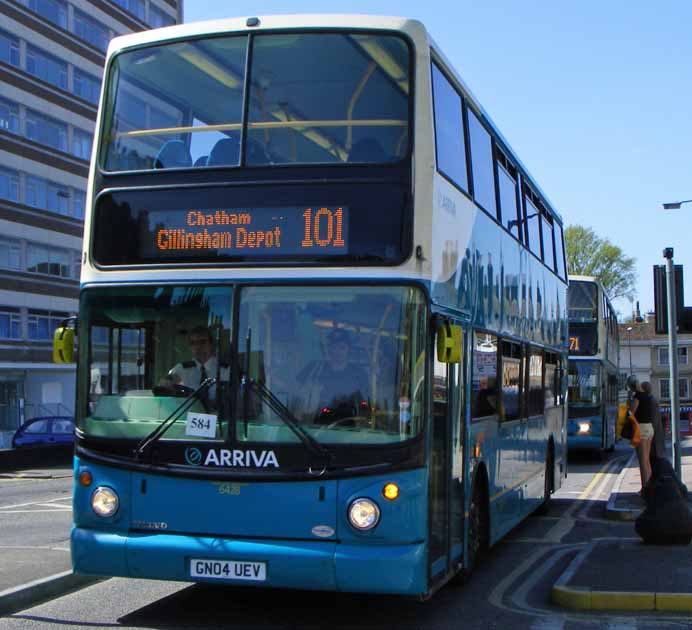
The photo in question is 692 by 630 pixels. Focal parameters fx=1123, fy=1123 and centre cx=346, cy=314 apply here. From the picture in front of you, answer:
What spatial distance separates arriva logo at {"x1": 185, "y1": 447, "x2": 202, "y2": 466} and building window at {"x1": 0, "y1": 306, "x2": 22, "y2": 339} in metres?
46.3

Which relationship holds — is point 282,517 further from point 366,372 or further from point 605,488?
point 605,488

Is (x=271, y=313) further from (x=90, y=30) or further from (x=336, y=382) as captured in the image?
(x=90, y=30)

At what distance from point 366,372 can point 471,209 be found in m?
2.86

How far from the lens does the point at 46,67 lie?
55125mm

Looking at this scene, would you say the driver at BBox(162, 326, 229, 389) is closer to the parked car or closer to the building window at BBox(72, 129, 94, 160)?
the parked car

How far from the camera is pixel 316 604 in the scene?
9125 millimetres

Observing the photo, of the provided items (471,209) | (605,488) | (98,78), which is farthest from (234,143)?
(98,78)

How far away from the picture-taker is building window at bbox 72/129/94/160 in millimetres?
57594

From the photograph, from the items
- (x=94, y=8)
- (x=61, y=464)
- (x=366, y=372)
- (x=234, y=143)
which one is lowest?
(x=61, y=464)

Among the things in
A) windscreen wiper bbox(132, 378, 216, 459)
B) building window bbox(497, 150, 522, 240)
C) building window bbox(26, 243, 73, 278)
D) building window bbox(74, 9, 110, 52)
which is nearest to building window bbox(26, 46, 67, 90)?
building window bbox(74, 9, 110, 52)

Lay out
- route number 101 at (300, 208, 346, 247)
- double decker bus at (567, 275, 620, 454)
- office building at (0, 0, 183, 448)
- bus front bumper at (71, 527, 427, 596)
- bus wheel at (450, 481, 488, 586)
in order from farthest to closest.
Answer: office building at (0, 0, 183, 448) < double decker bus at (567, 275, 620, 454) < bus wheel at (450, 481, 488, 586) < route number 101 at (300, 208, 346, 247) < bus front bumper at (71, 527, 427, 596)

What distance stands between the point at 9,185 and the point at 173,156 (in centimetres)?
4612

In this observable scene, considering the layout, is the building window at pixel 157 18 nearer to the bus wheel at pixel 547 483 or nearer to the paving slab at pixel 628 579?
the bus wheel at pixel 547 483

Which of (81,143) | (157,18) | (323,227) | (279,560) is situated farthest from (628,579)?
(157,18)
